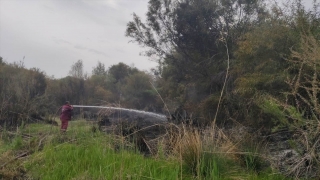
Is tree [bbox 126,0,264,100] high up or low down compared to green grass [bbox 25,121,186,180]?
up

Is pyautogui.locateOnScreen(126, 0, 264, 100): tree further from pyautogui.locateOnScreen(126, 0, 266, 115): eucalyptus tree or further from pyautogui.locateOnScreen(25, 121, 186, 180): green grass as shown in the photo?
pyautogui.locateOnScreen(25, 121, 186, 180): green grass

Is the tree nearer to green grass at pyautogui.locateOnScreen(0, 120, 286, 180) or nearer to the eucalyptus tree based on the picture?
the eucalyptus tree

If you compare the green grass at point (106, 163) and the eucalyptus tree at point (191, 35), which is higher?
the eucalyptus tree at point (191, 35)

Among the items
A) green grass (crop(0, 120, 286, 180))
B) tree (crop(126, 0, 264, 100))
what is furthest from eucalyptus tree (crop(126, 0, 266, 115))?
green grass (crop(0, 120, 286, 180))

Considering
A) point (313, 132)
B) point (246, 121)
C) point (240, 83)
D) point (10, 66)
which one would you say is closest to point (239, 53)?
point (240, 83)

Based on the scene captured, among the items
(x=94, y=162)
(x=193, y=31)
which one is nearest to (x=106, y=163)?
(x=94, y=162)

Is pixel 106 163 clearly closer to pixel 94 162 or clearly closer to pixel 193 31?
pixel 94 162

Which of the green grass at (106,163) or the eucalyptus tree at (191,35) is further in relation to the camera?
the eucalyptus tree at (191,35)

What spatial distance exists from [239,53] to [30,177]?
36.0 ft

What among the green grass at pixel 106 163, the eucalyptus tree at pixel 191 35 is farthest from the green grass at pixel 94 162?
the eucalyptus tree at pixel 191 35

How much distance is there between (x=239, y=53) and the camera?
14.3 m

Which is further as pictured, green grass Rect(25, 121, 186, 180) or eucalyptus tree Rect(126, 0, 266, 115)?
eucalyptus tree Rect(126, 0, 266, 115)

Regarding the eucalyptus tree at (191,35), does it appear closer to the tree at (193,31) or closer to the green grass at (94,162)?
the tree at (193,31)

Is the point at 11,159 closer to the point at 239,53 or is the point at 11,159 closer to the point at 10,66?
the point at 239,53
